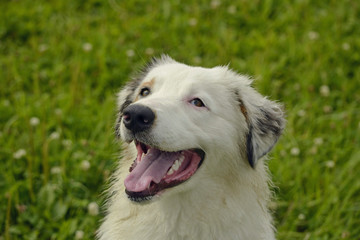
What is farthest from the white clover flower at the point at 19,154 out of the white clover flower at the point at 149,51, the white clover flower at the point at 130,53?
the white clover flower at the point at 149,51

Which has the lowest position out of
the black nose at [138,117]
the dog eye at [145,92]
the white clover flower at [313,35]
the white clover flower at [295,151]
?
the white clover flower at [295,151]

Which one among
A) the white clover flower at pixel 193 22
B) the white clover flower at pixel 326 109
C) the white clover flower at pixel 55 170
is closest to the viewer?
the white clover flower at pixel 55 170

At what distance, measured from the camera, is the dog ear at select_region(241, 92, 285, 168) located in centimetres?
285

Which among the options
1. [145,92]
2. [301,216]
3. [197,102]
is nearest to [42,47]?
[145,92]

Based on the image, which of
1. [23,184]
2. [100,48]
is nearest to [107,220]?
[23,184]

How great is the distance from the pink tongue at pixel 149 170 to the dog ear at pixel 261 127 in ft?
1.38

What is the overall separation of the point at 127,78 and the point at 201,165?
98.5 inches

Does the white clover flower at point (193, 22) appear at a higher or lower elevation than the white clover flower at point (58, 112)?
higher

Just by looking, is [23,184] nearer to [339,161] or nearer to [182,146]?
[182,146]

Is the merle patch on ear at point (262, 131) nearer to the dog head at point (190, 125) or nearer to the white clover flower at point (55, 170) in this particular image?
the dog head at point (190, 125)

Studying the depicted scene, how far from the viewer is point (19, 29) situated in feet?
19.0

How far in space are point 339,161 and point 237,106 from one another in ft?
5.43

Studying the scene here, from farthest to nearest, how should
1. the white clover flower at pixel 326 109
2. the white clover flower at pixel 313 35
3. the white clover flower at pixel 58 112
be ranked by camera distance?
the white clover flower at pixel 313 35, the white clover flower at pixel 326 109, the white clover flower at pixel 58 112

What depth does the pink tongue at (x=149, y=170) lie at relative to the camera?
265cm
